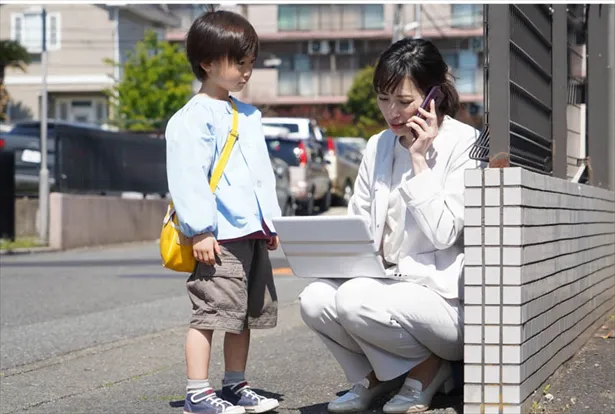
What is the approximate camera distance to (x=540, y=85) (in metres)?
5.29

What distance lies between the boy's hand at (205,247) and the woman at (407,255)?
40 centimetres

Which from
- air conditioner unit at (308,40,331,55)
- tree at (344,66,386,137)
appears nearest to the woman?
tree at (344,66,386,137)

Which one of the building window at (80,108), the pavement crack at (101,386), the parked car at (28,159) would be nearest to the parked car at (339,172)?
the parked car at (28,159)

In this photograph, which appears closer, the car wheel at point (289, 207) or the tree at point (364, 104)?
the car wheel at point (289, 207)

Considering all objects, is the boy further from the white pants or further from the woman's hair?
the woman's hair

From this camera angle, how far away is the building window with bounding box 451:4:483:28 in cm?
5691

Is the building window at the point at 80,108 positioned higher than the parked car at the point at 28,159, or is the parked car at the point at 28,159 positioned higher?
the building window at the point at 80,108

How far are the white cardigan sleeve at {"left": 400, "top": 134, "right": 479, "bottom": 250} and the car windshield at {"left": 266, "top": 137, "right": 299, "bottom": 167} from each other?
20.7 m

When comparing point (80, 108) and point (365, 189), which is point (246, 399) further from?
point (80, 108)

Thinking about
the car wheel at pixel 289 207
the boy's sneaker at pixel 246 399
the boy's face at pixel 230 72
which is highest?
the boy's face at pixel 230 72

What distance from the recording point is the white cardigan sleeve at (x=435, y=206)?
13.9 ft

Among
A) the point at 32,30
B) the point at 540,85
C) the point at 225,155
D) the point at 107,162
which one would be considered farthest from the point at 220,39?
the point at 32,30

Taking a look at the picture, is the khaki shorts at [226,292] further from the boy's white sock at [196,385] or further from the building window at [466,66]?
the building window at [466,66]

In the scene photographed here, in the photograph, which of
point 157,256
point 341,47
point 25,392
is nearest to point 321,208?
point 157,256
